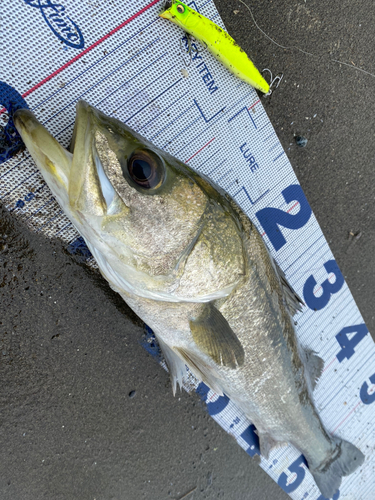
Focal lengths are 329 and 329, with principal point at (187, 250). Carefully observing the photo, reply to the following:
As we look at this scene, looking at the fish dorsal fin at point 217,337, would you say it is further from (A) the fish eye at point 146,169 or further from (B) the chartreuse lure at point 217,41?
(B) the chartreuse lure at point 217,41

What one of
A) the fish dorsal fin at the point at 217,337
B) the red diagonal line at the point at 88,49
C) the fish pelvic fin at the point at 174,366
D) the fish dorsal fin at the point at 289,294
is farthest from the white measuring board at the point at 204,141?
the fish dorsal fin at the point at 217,337

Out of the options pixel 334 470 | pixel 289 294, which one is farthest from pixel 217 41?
pixel 334 470

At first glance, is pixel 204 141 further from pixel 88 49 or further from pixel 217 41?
pixel 88 49

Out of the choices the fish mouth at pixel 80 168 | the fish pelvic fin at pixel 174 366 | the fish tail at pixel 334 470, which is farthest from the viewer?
the fish tail at pixel 334 470

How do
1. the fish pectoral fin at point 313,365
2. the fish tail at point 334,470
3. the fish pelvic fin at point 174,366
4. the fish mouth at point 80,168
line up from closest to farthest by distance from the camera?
the fish mouth at point 80,168 → the fish pelvic fin at point 174,366 → the fish pectoral fin at point 313,365 → the fish tail at point 334,470

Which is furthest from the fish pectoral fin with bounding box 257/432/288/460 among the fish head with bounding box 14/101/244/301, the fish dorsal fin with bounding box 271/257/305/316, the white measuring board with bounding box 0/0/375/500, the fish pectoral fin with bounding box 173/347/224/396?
the fish head with bounding box 14/101/244/301

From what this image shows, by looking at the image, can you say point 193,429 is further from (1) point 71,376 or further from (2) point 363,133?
(2) point 363,133
